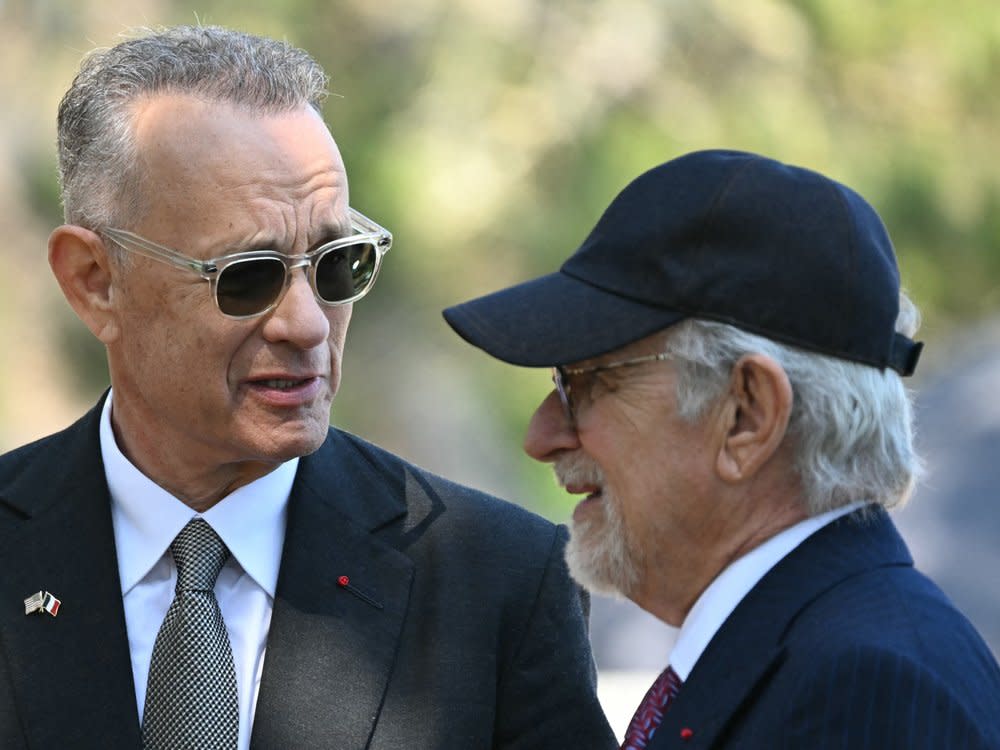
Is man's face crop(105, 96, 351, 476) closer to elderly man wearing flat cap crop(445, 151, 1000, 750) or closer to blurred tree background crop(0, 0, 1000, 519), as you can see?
elderly man wearing flat cap crop(445, 151, 1000, 750)

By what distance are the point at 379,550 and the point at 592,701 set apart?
435mm

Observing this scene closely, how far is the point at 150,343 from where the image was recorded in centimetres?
237

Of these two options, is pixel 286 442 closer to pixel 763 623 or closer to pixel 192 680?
pixel 192 680

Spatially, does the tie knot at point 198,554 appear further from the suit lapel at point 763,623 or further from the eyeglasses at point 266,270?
the suit lapel at point 763,623

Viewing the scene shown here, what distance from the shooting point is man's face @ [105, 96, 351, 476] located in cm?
230

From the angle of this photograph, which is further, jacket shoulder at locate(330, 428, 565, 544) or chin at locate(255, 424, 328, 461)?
jacket shoulder at locate(330, 428, 565, 544)

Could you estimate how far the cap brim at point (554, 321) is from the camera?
1.81 m

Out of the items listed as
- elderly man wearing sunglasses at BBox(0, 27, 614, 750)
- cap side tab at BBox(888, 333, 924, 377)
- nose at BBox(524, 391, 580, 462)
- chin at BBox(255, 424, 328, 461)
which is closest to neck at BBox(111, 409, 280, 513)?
elderly man wearing sunglasses at BBox(0, 27, 614, 750)

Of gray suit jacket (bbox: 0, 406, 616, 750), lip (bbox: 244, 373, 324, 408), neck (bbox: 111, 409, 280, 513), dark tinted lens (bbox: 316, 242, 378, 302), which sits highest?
dark tinted lens (bbox: 316, 242, 378, 302)

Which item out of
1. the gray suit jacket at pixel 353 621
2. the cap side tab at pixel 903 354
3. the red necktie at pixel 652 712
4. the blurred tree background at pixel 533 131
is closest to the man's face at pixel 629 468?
the red necktie at pixel 652 712

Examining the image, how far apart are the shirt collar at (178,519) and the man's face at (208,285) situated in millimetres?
89

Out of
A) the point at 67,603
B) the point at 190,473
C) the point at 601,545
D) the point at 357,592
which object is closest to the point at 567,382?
the point at 601,545

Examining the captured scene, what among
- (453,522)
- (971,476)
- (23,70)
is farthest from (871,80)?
(453,522)

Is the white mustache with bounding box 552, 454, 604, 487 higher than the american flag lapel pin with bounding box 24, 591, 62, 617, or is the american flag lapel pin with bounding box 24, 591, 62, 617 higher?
the white mustache with bounding box 552, 454, 604, 487
